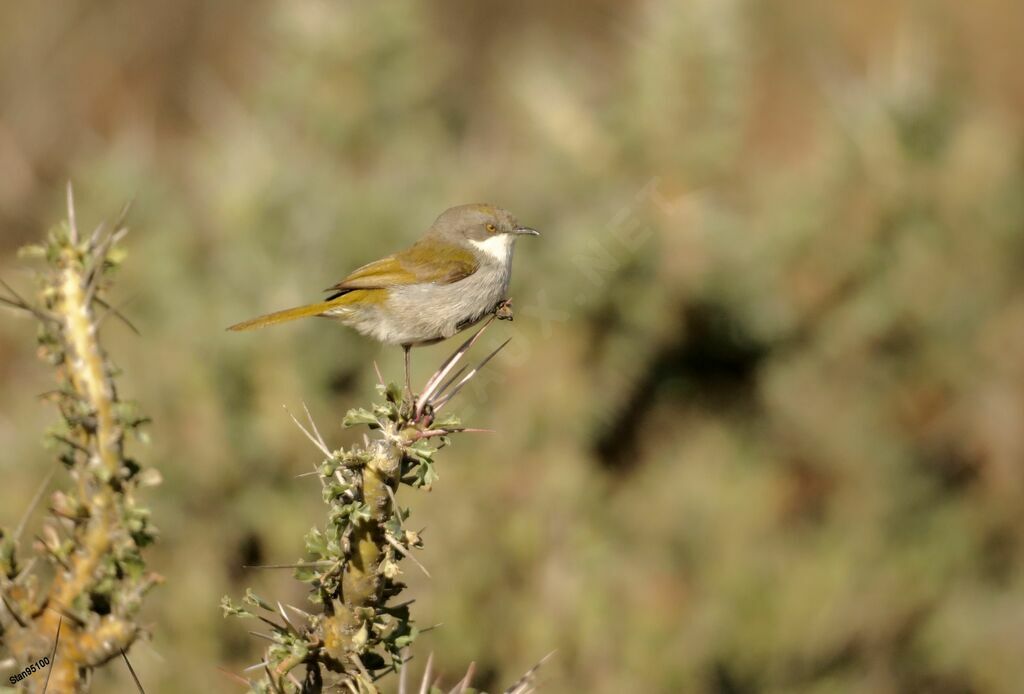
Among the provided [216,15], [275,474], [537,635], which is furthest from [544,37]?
[537,635]

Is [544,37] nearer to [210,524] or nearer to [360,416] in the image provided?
[210,524]

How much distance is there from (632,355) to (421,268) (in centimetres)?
382

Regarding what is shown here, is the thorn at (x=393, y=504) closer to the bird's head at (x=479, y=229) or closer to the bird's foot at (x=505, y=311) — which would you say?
the bird's foot at (x=505, y=311)

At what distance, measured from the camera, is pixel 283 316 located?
3.12m

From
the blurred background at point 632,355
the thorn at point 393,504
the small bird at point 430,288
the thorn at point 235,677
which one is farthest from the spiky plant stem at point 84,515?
the blurred background at point 632,355

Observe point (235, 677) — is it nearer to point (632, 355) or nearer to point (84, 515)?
point (84, 515)

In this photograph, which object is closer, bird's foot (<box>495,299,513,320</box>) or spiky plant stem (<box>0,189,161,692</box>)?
spiky plant stem (<box>0,189,161,692</box>)

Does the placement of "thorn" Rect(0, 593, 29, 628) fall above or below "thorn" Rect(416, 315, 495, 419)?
below

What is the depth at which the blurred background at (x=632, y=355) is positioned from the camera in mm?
5484

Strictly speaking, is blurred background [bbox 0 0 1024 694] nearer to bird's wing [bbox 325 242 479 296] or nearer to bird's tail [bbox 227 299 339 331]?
bird's wing [bbox 325 242 479 296]

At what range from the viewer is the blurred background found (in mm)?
5484

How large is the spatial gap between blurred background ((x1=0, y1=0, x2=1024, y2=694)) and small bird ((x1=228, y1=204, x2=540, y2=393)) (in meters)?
1.05

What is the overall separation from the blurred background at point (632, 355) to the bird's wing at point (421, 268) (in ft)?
3.69

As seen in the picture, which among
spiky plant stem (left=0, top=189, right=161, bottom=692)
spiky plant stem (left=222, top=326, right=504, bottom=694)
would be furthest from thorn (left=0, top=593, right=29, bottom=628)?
spiky plant stem (left=222, top=326, right=504, bottom=694)
